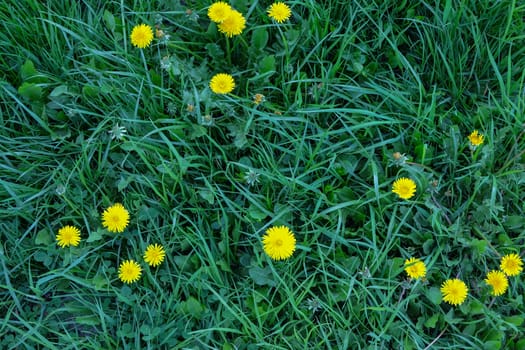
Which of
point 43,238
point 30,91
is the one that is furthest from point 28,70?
point 43,238

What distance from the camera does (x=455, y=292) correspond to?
189 cm

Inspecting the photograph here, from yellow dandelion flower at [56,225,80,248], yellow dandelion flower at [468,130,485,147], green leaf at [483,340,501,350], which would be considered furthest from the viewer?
yellow dandelion flower at [468,130,485,147]

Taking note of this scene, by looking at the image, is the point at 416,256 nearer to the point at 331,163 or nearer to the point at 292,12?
the point at 331,163

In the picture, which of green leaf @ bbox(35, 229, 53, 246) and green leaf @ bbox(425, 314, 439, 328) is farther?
green leaf @ bbox(35, 229, 53, 246)

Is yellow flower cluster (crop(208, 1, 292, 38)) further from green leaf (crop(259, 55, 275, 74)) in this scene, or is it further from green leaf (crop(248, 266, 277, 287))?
green leaf (crop(248, 266, 277, 287))

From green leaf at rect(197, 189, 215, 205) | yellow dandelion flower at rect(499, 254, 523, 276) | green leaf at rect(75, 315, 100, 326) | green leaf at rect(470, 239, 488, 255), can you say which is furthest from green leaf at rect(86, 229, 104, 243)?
yellow dandelion flower at rect(499, 254, 523, 276)

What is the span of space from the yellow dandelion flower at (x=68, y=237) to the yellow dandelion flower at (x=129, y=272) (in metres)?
0.20

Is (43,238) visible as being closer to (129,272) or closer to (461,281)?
(129,272)

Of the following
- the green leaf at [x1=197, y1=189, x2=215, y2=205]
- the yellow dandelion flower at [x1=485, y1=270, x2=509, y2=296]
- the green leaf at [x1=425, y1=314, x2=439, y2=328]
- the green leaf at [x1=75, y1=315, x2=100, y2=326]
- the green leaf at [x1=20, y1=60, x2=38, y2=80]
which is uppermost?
the green leaf at [x1=20, y1=60, x2=38, y2=80]

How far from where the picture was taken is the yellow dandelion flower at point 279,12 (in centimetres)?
219

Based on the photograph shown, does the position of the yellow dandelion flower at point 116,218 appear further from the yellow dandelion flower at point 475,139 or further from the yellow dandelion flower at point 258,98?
the yellow dandelion flower at point 475,139

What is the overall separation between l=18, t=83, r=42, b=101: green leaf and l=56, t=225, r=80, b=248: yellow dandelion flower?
0.58 metres

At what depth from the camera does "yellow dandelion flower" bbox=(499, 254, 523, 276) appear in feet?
6.27

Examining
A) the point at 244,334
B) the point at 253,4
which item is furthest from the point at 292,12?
the point at 244,334
